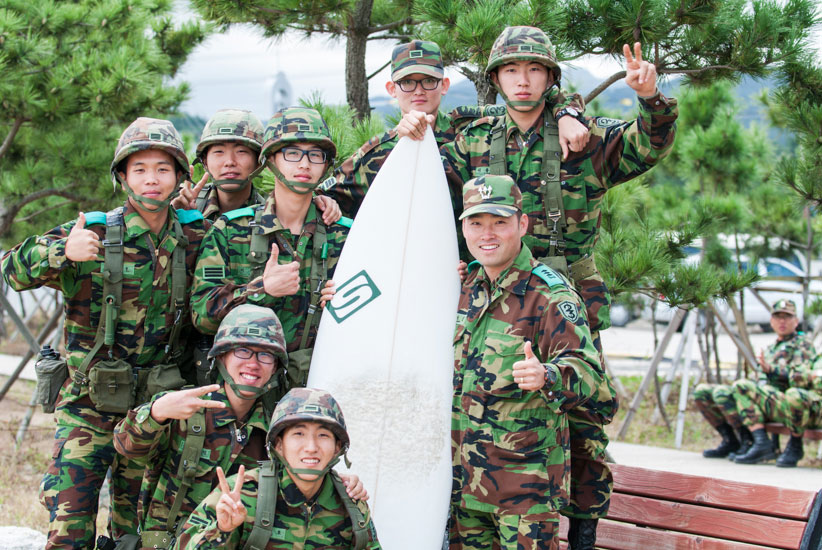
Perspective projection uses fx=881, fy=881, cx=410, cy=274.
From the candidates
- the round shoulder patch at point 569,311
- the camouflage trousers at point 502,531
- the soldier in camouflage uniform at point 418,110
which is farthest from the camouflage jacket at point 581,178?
the camouflage trousers at point 502,531

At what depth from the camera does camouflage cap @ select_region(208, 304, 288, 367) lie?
131 inches

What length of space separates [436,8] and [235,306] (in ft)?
6.78

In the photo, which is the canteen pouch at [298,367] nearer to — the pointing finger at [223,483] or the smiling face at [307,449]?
the smiling face at [307,449]

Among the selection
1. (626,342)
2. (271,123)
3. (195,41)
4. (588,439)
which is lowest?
(626,342)

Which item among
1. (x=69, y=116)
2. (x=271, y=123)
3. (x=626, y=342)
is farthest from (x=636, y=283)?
(x=626, y=342)

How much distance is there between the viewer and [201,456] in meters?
3.38

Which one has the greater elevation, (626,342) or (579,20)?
(579,20)

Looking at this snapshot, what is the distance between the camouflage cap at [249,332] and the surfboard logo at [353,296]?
0.74m

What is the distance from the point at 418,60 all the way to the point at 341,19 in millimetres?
1941

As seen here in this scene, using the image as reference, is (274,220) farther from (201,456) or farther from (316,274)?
(201,456)

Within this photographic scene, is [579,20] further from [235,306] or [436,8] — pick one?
[235,306]

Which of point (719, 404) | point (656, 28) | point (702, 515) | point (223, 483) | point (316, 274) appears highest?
point (656, 28)

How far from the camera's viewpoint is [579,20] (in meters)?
4.68

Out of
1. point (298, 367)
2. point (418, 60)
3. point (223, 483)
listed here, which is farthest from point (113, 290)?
point (418, 60)
